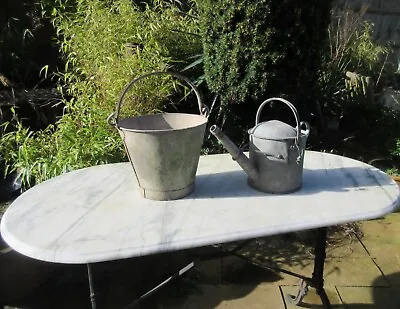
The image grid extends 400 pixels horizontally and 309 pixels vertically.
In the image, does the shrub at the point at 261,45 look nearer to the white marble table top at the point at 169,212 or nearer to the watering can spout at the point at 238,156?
the white marble table top at the point at 169,212

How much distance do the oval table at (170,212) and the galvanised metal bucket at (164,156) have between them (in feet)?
0.14

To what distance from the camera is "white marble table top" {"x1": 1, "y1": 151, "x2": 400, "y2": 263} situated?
1.20 meters

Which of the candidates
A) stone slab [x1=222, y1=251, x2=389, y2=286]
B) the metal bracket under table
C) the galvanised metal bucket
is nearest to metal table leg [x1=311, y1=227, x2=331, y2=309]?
the metal bracket under table

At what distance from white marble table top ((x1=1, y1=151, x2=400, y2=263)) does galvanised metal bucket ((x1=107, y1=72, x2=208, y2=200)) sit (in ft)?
0.16

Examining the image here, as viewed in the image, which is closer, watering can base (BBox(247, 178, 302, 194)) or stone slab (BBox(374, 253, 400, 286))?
watering can base (BBox(247, 178, 302, 194))

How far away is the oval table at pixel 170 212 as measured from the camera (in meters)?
1.20

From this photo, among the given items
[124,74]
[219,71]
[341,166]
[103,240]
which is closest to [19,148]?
[124,74]

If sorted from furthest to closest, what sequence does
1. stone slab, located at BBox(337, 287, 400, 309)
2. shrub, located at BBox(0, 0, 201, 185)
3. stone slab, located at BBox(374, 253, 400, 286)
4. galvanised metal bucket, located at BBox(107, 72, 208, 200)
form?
shrub, located at BBox(0, 0, 201, 185) < stone slab, located at BBox(374, 253, 400, 286) < stone slab, located at BBox(337, 287, 400, 309) < galvanised metal bucket, located at BBox(107, 72, 208, 200)

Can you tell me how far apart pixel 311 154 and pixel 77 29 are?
220 centimetres

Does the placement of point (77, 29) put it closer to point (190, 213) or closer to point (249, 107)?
point (249, 107)

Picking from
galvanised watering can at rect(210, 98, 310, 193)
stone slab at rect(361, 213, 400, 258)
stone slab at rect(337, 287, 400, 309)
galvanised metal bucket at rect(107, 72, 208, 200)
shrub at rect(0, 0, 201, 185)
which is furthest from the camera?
shrub at rect(0, 0, 201, 185)

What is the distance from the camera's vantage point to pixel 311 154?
1.95 metres

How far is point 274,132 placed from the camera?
1476 mm

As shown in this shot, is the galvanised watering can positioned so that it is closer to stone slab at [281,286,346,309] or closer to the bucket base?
the bucket base
